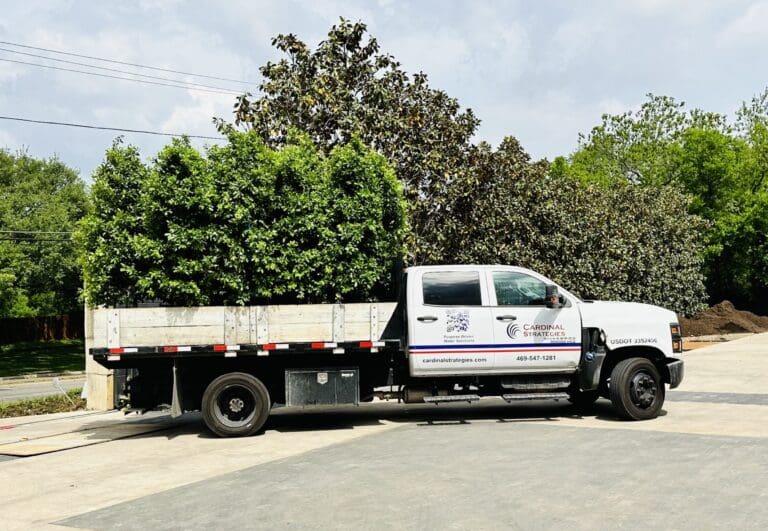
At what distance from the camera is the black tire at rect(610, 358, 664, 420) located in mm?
11250

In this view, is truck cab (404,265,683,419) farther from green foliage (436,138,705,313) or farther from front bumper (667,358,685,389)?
green foliage (436,138,705,313)

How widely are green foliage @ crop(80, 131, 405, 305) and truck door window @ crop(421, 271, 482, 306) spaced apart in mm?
835

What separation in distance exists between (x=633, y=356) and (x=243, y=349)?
18.7ft

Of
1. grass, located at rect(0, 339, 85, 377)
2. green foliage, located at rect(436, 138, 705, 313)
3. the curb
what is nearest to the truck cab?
green foliage, located at rect(436, 138, 705, 313)

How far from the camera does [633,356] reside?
11781 millimetres

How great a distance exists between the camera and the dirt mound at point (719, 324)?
3306 cm

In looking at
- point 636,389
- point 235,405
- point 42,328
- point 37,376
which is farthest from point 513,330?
point 42,328

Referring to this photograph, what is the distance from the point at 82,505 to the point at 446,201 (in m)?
12.1

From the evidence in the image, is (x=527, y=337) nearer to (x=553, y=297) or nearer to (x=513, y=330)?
(x=513, y=330)

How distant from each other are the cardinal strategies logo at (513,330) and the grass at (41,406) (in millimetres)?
9285

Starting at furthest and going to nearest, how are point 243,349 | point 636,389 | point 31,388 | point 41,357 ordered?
1. point 41,357
2. point 31,388
3. point 636,389
4. point 243,349

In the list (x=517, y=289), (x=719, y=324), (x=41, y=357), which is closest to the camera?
(x=517, y=289)

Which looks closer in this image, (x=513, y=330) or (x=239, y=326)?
(x=239, y=326)

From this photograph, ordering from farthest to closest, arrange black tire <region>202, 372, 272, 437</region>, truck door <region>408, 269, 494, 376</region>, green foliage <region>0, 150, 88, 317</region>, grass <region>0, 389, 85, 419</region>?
1. green foliage <region>0, 150, 88, 317</region>
2. grass <region>0, 389, 85, 419</region>
3. truck door <region>408, 269, 494, 376</region>
4. black tire <region>202, 372, 272, 437</region>
